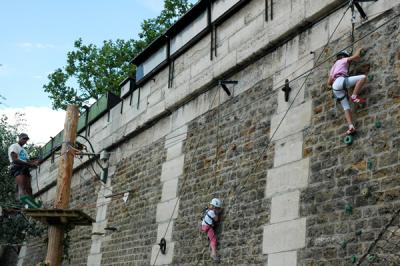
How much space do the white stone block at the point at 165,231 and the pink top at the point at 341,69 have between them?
14.3 ft

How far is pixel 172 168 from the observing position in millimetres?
10648

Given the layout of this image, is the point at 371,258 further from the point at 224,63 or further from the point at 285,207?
the point at 224,63

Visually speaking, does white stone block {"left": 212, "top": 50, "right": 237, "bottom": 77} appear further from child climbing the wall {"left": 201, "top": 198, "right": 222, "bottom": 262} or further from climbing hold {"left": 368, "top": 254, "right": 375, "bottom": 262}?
climbing hold {"left": 368, "top": 254, "right": 375, "bottom": 262}

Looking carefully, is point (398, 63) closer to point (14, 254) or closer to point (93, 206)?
point (93, 206)

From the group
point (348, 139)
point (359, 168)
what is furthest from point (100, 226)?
point (359, 168)

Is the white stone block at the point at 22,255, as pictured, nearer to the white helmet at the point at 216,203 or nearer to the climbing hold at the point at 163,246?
the climbing hold at the point at 163,246

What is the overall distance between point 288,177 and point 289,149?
381 mm

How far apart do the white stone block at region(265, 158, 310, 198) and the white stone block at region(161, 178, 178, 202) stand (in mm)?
2788

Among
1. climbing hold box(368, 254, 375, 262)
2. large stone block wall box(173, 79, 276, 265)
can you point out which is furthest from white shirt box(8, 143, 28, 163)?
climbing hold box(368, 254, 375, 262)

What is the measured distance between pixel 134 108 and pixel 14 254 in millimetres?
10516

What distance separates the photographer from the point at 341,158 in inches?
267

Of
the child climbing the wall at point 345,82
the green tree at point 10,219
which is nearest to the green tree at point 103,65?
the green tree at point 10,219

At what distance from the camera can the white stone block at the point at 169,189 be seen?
408 inches

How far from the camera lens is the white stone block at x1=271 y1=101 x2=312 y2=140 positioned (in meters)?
7.55
